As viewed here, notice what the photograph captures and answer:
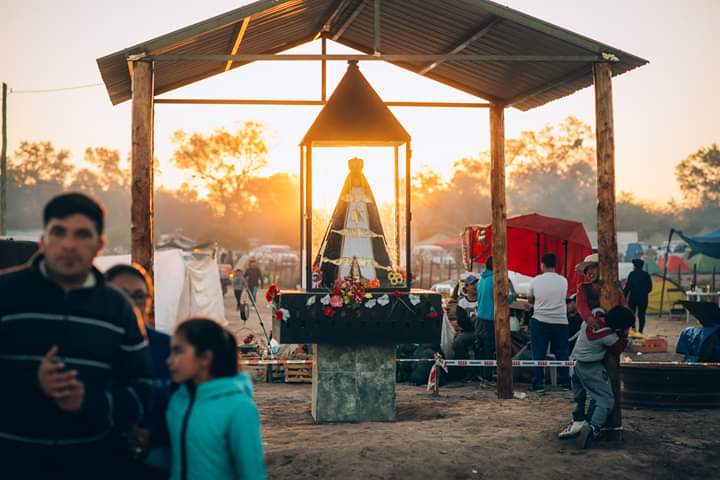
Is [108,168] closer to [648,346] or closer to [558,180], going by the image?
[558,180]

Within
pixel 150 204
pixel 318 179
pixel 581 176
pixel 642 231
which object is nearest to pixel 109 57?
pixel 150 204

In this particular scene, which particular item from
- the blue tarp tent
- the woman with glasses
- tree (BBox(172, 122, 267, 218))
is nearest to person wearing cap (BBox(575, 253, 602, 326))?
the woman with glasses

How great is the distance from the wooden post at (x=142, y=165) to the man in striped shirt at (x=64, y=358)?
5.91 metres

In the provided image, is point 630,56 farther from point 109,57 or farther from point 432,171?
point 432,171

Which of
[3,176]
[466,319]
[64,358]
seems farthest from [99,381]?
[3,176]

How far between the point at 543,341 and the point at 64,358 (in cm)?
1066

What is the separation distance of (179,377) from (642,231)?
313 feet

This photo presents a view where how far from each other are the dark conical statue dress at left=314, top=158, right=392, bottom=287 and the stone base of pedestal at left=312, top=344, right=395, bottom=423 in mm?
857

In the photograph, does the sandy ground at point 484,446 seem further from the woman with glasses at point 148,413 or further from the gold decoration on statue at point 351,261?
the woman with glasses at point 148,413

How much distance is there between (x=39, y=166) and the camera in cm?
10662

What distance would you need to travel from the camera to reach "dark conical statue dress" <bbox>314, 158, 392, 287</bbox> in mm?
10938

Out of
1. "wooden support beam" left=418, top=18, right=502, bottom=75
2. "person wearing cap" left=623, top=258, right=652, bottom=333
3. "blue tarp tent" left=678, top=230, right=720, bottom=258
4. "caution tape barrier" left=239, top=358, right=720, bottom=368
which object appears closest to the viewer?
"wooden support beam" left=418, top=18, right=502, bottom=75

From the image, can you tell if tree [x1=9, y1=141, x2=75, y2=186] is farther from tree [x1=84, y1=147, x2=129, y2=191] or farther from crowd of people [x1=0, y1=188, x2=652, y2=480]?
crowd of people [x1=0, y1=188, x2=652, y2=480]

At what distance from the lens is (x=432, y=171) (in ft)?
230
